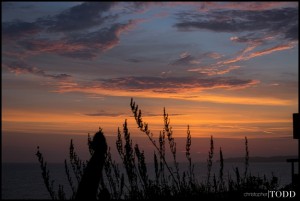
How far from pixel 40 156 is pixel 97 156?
3.30 meters


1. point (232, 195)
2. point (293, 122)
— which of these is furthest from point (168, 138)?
point (293, 122)

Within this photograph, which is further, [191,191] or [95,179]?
[191,191]

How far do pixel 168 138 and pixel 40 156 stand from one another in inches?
90.8

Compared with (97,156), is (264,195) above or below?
below

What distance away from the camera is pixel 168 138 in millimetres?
7133

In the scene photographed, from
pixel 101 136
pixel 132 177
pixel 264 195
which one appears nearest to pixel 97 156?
Result: pixel 101 136

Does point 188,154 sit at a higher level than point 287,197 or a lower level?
higher

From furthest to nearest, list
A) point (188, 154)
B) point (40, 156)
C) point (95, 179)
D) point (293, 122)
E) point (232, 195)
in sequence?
point (293, 122) → point (188, 154) → point (232, 195) → point (40, 156) → point (95, 179)

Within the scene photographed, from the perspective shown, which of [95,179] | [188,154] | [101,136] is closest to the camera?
[95,179]

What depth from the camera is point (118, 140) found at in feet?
22.8

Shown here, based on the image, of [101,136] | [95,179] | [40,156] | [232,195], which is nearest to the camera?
[95,179]

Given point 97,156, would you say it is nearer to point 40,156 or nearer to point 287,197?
point 40,156

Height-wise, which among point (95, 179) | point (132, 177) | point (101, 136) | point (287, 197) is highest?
→ point (101, 136)

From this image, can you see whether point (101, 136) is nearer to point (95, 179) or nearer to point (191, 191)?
point (95, 179)
